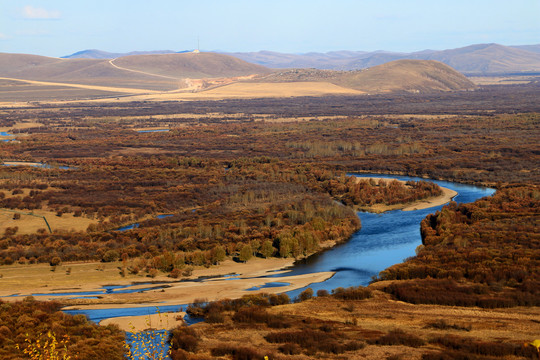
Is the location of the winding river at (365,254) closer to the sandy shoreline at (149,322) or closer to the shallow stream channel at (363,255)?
the shallow stream channel at (363,255)

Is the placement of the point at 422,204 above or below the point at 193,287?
above

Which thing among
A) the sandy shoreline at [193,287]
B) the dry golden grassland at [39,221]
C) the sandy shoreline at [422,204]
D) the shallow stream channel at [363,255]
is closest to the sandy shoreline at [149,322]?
the sandy shoreline at [193,287]

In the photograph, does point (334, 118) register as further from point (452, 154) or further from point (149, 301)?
point (149, 301)

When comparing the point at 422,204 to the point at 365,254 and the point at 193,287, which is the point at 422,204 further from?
Result: the point at 193,287

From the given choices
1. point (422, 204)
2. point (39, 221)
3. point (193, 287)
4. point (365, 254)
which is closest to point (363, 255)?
point (365, 254)

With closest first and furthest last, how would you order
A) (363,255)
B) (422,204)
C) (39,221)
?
(363,255), (39,221), (422,204)

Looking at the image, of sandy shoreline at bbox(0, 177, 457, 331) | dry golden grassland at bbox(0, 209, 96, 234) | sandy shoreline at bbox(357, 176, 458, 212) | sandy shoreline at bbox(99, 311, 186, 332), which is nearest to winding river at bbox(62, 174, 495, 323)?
sandy shoreline at bbox(99, 311, 186, 332)

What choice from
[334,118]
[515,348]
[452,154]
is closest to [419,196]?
[452,154]

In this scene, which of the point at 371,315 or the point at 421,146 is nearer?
the point at 371,315
